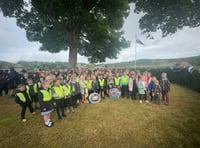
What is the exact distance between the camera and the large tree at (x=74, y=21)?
24.6 feet

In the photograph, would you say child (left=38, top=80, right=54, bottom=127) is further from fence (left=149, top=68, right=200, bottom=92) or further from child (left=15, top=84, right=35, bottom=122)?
fence (left=149, top=68, right=200, bottom=92)

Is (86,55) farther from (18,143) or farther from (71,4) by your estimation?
(18,143)

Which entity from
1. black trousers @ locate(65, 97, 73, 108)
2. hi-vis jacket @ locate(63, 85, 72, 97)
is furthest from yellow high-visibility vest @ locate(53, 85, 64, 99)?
black trousers @ locate(65, 97, 73, 108)

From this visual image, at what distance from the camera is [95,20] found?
29.9ft

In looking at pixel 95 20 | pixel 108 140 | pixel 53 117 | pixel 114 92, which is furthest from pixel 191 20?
pixel 53 117

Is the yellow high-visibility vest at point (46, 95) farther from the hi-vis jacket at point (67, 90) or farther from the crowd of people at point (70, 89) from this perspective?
the hi-vis jacket at point (67, 90)

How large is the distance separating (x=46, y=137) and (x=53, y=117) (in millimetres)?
1339

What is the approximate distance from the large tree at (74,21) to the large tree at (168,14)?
4.52m

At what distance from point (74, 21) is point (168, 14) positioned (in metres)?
14.0

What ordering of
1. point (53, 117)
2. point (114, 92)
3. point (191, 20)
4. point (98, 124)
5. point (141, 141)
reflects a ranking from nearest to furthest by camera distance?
point (141, 141)
point (98, 124)
point (53, 117)
point (114, 92)
point (191, 20)

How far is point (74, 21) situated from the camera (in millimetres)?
9484

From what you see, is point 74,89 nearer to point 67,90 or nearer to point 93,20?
point 67,90

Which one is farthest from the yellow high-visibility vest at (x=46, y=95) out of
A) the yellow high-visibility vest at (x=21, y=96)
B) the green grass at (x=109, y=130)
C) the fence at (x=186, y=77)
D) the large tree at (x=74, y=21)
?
the fence at (x=186, y=77)

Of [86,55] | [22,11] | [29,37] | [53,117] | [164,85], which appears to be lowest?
[53,117]
